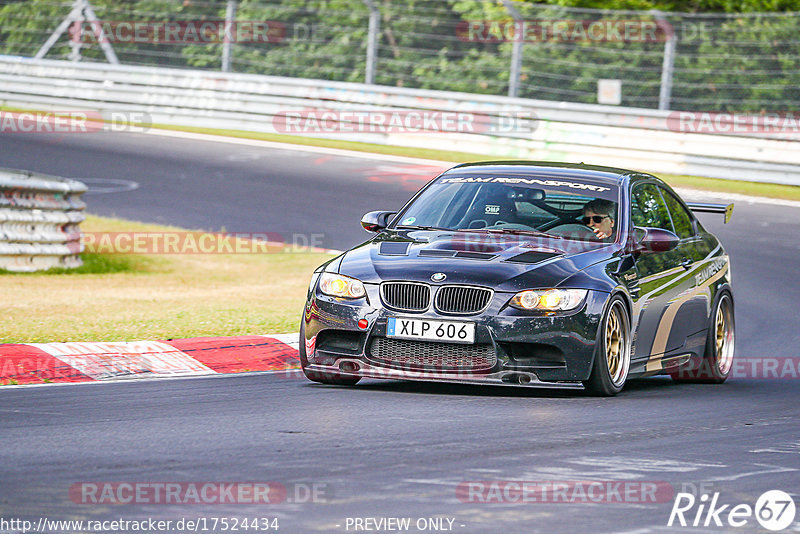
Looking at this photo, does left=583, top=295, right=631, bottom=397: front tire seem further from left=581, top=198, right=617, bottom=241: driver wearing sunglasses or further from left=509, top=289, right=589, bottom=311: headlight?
left=581, top=198, right=617, bottom=241: driver wearing sunglasses

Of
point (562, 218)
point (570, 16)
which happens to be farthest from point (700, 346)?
point (570, 16)

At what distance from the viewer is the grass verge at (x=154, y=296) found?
10.3m

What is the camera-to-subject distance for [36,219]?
13820 mm

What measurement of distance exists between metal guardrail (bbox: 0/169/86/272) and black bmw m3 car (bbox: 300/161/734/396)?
583 centimetres

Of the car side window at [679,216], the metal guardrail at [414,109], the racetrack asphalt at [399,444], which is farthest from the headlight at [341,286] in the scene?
the metal guardrail at [414,109]

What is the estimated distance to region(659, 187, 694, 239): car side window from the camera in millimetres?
9630

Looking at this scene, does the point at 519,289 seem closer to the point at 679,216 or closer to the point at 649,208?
the point at 649,208

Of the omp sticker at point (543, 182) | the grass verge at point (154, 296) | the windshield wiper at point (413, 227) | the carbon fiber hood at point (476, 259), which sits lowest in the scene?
the grass verge at point (154, 296)

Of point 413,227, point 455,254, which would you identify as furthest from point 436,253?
point 413,227

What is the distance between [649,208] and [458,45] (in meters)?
14.8

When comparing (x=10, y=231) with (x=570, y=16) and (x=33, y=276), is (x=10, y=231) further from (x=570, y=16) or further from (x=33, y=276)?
(x=570, y=16)

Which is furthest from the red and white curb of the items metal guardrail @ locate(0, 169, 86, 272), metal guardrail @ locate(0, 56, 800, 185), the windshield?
metal guardrail @ locate(0, 56, 800, 185)

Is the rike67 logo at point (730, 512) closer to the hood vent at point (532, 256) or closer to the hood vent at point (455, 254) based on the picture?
the hood vent at point (532, 256)

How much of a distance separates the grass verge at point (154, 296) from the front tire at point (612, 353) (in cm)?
321
